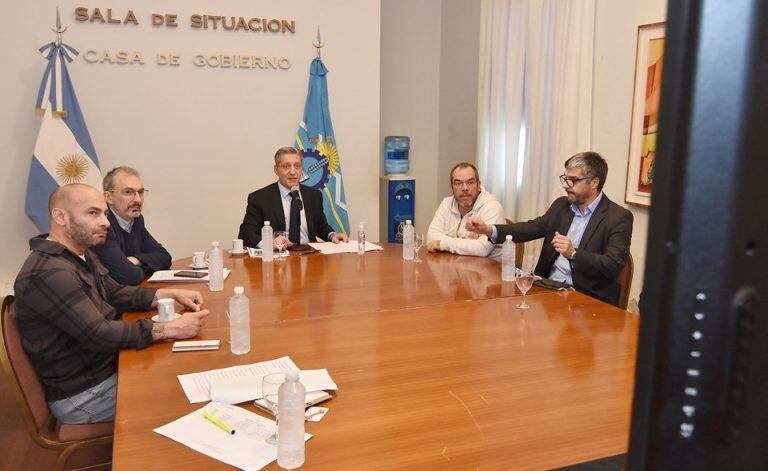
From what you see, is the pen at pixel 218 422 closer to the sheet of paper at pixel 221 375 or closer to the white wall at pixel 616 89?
the sheet of paper at pixel 221 375

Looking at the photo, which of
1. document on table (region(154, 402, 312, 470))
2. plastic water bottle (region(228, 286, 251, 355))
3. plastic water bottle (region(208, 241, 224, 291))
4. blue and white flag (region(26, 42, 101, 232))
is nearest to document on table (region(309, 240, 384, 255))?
plastic water bottle (region(208, 241, 224, 291))

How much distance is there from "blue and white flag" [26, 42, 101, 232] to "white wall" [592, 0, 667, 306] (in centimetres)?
386

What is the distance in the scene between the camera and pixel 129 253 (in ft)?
11.0

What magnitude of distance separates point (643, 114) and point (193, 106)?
3.50 metres

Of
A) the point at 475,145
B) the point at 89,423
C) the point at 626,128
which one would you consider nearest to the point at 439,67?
the point at 475,145

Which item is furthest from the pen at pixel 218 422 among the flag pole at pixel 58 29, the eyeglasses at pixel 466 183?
the flag pole at pixel 58 29

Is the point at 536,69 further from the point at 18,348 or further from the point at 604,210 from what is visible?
the point at 18,348

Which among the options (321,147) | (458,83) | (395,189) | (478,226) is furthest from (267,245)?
(458,83)

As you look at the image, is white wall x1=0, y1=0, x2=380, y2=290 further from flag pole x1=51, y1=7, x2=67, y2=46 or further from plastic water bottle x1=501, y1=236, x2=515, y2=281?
plastic water bottle x1=501, y1=236, x2=515, y2=281

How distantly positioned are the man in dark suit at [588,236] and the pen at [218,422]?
6.63 ft

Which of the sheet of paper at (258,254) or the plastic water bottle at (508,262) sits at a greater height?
the plastic water bottle at (508,262)

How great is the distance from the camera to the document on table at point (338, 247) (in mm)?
3842

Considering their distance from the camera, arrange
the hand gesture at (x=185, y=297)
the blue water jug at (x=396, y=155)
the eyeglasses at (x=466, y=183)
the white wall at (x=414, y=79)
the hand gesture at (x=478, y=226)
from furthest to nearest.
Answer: the white wall at (x=414, y=79) < the blue water jug at (x=396, y=155) < the eyeglasses at (x=466, y=183) < the hand gesture at (x=478, y=226) < the hand gesture at (x=185, y=297)

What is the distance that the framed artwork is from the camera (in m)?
3.67
